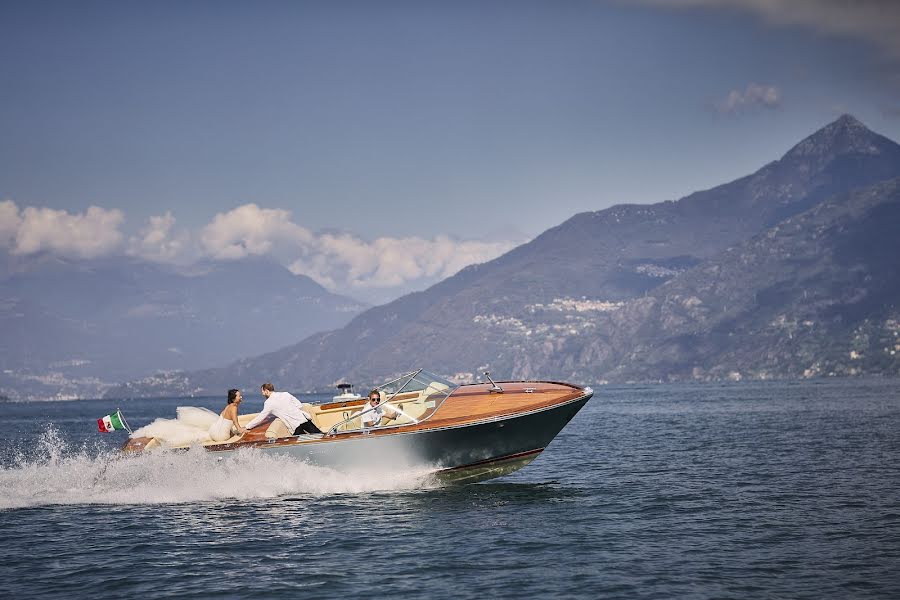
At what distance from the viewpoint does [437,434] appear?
74.2ft

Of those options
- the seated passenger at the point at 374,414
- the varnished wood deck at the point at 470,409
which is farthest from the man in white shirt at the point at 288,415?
the seated passenger at the point at 374,414

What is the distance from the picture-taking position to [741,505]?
2220cm

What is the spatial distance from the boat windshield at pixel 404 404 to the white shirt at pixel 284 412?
1.05 meters

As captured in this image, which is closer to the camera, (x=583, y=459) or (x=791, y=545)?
(x=791, y=545)

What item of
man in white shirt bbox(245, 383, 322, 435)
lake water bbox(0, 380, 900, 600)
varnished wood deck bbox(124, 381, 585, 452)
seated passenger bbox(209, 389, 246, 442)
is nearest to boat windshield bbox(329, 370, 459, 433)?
varnished wood deck bbox(124, 381, 585, 452)

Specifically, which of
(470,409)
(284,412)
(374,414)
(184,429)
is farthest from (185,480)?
(470,409)

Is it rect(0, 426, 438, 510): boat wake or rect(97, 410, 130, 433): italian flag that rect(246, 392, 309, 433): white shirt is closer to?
rect(0, 426, 438, 510): boat wake

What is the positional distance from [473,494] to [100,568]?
10.0 metres

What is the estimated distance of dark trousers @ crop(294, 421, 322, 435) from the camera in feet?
76.9

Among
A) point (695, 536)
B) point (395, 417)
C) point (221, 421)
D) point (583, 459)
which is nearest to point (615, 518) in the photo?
point (695, 536)

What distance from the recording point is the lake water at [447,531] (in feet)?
49.8

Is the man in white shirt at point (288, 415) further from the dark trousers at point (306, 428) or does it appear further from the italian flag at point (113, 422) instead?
the italian flag at point (113, 422)

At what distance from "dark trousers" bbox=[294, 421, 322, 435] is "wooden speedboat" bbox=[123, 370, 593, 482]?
0.89 ft

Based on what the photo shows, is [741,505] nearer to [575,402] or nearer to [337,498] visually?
[575,402]
